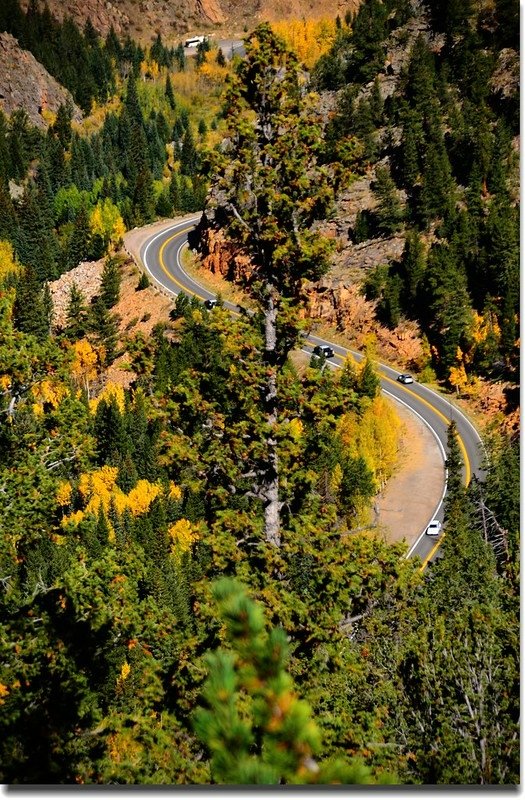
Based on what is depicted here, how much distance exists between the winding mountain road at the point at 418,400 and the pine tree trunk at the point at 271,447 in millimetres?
22366

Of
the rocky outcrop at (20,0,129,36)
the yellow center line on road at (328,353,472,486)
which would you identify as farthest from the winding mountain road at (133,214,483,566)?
the rocky outcrop at (20,0,129,36)

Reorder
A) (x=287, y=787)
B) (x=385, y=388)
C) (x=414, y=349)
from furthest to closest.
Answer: (x=414, y=349) → (x=385, y=388) → (x=287, y=787)

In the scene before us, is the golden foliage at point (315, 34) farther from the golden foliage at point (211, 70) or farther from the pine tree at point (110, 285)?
the pine tree at point (110, 285)

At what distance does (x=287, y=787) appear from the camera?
A: 471cm

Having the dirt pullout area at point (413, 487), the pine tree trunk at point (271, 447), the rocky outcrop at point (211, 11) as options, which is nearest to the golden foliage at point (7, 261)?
the rocky outcrop at point (211, 11)

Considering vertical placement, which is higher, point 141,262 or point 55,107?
point 55,107

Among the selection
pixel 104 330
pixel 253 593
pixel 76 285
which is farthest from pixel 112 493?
pixel 253 593

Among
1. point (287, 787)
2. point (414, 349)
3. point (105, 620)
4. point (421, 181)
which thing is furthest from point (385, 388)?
point (287, 787)

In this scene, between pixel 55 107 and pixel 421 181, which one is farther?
pixel 55 107

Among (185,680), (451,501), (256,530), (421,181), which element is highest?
(256,530)

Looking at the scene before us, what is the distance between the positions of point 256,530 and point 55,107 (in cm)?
14985

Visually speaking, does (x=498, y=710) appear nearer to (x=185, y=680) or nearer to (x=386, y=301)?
(x=185, y=680)

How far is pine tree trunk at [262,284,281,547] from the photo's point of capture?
10.7 metres

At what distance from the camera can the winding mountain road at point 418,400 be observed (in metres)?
49.3
